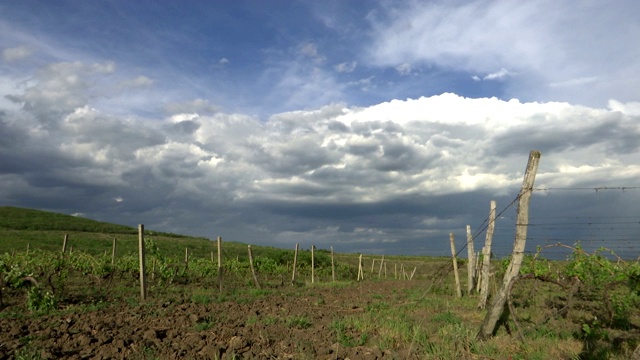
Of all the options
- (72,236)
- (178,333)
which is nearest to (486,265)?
(178,333)

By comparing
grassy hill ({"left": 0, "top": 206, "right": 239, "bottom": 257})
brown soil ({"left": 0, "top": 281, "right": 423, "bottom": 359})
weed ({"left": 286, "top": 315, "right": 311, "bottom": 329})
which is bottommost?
weed ({"left": 286, "top": 315, "right": 311, "bottom": 329})

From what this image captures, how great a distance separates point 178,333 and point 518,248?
552 centimetres

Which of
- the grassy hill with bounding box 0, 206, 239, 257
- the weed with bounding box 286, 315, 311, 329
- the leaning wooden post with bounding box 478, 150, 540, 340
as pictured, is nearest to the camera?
the leaning wooden post with bounding box 478, 150, 540, 340

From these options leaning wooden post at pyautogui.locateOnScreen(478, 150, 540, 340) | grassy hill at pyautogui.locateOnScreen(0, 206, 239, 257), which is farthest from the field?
grassy hill at pyautogui.locateOnScreen(0, 206, 239, 257)

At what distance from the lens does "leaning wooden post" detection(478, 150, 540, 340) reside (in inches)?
289

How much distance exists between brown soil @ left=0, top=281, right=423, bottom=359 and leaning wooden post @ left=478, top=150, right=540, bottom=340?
1.61 m

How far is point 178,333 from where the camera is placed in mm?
7918

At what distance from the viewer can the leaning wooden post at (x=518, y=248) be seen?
7348 mm

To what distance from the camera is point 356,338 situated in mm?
7684

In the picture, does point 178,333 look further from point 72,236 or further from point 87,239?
point 72,236

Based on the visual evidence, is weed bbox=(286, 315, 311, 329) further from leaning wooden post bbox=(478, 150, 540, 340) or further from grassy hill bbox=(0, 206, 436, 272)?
grassy hill bbox=(0, 206, 436, 272)

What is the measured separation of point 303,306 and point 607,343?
6509mm

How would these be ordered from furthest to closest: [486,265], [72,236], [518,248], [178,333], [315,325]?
[72,236] < [486,265] < [315,325] < [178,333] < [518,248]

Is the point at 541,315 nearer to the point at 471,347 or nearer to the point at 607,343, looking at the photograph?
the point at 607,343
